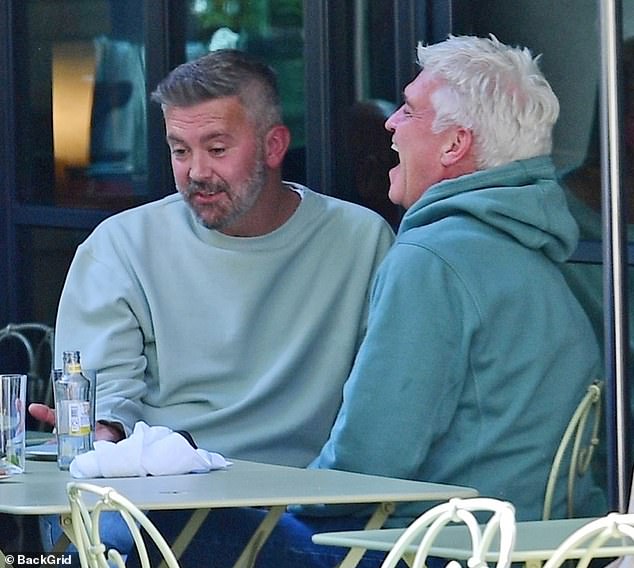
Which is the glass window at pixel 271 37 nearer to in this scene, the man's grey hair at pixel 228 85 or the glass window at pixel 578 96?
the man's grey hair at pixel 228 85

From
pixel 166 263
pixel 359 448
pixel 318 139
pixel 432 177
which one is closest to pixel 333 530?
pixel 359 448

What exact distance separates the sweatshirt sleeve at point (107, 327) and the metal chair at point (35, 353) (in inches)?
43.5

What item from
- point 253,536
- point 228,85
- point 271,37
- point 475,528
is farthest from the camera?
point 271,37

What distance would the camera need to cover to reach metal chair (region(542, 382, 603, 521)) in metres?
2.82

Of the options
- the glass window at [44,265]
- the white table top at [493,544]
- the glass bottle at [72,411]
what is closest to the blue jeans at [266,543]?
the glass bottle at [72,411]

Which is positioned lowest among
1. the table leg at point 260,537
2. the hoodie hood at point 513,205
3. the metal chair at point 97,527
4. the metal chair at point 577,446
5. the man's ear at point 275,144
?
the table leg at point 260,537

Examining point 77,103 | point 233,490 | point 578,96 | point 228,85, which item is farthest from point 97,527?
point 77,103

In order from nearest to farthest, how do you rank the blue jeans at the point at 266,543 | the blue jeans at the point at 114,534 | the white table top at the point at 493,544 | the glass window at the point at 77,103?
the white table top at the point at 493,544 → the blue jeans at the point at 266,543 → the blue jeans at the point at 114,534 → the glass window at the point at 77,103

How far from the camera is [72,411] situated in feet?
9.58

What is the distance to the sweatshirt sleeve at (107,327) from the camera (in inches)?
139

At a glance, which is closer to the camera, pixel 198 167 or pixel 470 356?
pixel 470 356

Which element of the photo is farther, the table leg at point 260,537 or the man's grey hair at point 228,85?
the man's grey hair at point 228,85

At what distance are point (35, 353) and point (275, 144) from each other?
1.55 m

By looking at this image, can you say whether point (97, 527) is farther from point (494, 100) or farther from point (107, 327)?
point (107, 327)
